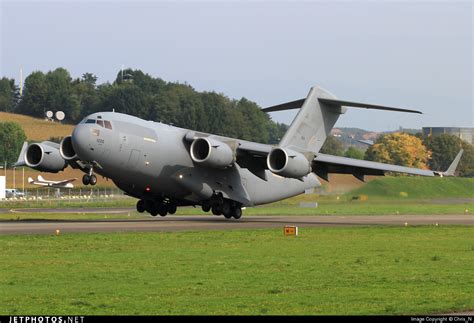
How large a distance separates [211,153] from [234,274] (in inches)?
791

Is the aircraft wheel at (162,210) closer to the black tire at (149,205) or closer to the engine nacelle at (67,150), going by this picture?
the black tire at (149,205)

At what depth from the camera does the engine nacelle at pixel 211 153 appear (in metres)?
40.5

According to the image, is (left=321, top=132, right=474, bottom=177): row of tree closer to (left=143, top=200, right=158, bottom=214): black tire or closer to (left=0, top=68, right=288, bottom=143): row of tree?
(left=0, top=68, right=288, bottom=143): row of tree

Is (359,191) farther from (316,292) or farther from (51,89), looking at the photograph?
(51,89)

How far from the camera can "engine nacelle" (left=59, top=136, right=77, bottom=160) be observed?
3975cm

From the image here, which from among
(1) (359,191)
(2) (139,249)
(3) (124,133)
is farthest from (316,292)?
(1) (359,191)

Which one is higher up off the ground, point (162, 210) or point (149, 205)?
point (149, 205)

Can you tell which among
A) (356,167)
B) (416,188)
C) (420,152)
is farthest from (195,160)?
(420,152)

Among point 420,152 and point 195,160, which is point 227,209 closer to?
point 195,160

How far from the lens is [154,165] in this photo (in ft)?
130

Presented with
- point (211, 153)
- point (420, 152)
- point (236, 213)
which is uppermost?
point (211, 153)

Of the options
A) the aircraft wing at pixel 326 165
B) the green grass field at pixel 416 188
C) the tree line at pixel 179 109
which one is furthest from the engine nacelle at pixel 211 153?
the tree line at pixel 179 109

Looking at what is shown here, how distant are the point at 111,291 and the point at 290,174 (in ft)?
76.6

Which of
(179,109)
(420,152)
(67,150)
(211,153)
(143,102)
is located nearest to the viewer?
(67,150)
